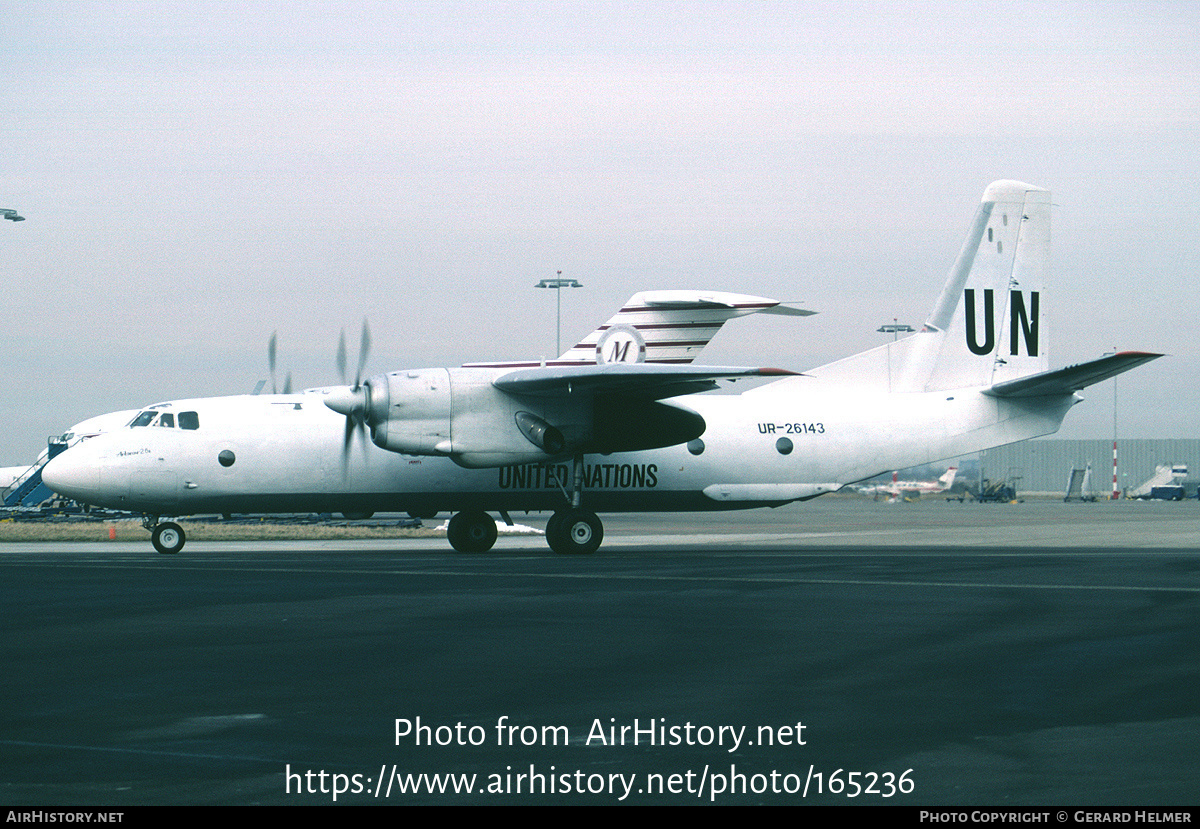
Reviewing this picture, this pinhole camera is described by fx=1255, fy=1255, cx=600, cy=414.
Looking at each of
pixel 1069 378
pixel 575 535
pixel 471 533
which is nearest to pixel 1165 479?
pixel 1069 378

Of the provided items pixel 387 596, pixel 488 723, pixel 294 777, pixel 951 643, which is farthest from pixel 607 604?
pixel 294 777

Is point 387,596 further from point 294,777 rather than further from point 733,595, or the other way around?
point 294,777

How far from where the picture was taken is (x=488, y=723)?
8.33 metres

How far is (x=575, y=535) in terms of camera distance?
1135 inches

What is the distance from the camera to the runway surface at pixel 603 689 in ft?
22.2

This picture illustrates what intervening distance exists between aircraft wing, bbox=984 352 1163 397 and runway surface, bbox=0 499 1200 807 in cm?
907

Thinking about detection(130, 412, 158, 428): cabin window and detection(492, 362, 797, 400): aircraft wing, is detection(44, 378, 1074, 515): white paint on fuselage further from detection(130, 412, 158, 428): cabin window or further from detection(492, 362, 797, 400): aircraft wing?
detection(492, 362, 797, 400): aircraft wing

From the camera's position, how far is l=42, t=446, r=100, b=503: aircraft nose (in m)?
29.3

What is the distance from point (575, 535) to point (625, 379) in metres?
4.04

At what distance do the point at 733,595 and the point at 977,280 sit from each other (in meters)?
19.8

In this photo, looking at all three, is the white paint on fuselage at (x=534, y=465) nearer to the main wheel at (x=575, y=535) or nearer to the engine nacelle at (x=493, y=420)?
the engine nacelle at (x=493, y=420)

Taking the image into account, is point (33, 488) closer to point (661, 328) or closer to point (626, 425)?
point (661, 328)

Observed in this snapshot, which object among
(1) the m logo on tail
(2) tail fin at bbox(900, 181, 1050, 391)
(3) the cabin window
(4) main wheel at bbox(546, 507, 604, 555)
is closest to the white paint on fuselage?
(3) the cabin window

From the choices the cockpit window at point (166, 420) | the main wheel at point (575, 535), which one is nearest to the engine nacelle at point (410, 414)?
the main wheel at point (575, 535)
